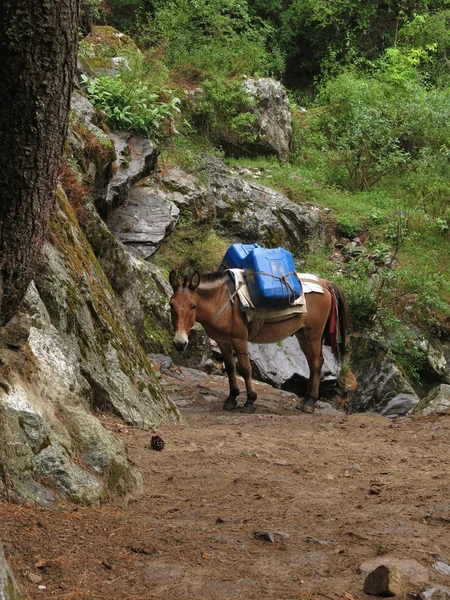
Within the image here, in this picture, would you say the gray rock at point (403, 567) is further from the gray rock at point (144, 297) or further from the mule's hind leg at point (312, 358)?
the mule's hind leg at point (312, 358)

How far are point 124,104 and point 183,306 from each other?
21.4 ft

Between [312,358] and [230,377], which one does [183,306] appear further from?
[312,358]

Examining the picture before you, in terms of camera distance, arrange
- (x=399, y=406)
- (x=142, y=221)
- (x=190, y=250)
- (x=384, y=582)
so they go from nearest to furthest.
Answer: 1. (x=384, y=582)
2. (x=399, y=406)
3. (x=142, y=221)
4. (x=190, y=250)

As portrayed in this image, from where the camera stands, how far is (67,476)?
4457 millimetres

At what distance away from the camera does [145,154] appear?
14.2 metres

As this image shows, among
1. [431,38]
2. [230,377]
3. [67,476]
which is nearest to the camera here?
[67,476]

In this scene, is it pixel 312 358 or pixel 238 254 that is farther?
pixel 312 358

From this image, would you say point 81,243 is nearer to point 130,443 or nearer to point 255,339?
point 130,443

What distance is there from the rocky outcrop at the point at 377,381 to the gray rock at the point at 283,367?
0.74m

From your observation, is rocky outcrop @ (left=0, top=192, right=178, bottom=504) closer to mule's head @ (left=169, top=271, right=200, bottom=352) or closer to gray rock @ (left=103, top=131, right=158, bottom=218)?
mule's head @ (left=169, top=271, right=200, bottom=352)

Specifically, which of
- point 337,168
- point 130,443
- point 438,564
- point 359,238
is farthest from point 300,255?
point 438,564

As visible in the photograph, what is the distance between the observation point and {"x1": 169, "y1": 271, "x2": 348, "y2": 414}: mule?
9.46 m

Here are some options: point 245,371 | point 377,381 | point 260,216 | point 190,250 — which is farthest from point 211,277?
point 260,216

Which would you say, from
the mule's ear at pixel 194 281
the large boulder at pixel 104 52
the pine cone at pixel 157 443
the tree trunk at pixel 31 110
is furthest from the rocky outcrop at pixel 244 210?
the tree trunk at pixel 31 110
